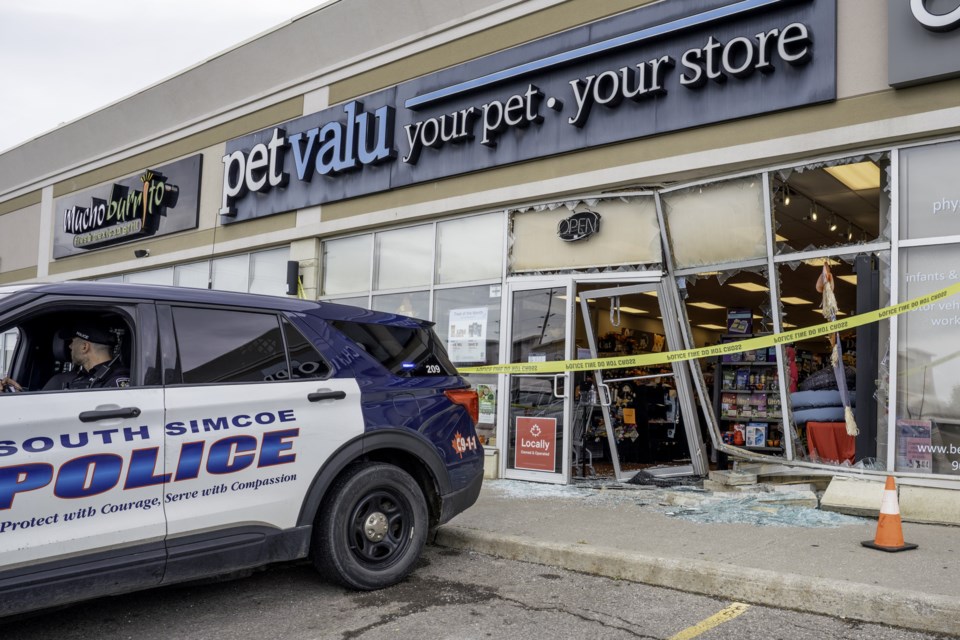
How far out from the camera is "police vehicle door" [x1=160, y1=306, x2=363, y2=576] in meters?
4.28

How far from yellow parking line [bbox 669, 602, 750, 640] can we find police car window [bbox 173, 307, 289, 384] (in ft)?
A: 9.12

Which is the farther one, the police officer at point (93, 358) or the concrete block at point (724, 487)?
the concrete block at point (724, 487)

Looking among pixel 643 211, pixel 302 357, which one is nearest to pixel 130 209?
pixel 643 211

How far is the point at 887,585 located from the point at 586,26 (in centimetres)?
742

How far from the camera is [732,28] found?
852 centimetres

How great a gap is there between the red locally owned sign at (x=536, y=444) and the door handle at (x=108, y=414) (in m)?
6.27

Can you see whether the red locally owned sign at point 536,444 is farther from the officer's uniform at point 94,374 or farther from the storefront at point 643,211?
the officer's uniform at point 94,374

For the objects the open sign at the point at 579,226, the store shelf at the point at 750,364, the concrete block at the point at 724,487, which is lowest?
the concrete block at the point at 724,487

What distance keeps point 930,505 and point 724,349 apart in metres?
2.36

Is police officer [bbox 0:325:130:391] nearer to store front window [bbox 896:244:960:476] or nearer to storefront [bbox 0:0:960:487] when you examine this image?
storefront [bbox 0:0:960:487]

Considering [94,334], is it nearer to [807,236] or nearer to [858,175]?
[858,175]

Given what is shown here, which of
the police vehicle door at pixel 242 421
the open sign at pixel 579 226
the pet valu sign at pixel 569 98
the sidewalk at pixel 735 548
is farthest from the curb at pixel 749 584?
the pet valu sign at pixel 569 98

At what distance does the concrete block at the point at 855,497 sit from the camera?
23.4 ft

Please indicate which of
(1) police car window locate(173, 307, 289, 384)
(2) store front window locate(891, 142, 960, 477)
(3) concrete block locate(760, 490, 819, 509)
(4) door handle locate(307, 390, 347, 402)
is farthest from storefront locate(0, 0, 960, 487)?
(1) police car window locate(173, 307, 289, 384)
